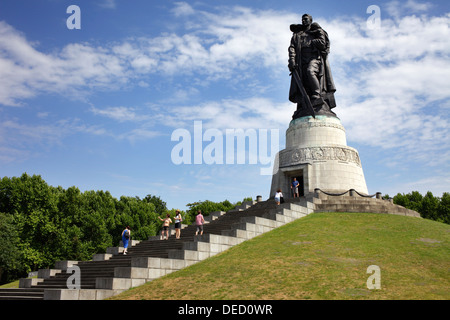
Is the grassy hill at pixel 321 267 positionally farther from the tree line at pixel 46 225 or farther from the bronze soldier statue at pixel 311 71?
the tree line at pixel 46 225

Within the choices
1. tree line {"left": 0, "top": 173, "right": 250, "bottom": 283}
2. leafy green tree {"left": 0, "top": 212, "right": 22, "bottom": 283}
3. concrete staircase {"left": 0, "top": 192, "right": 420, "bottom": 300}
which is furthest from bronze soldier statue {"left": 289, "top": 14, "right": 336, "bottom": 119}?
leafy green tree {"left": 0, "top": 212, "right": 22, "bottom": 283}

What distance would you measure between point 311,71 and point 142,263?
23.7 m

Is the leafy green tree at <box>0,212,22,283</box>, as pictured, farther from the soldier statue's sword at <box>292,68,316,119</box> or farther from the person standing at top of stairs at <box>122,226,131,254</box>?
the soldier statue's sword at <box>292,68,316,119</box>

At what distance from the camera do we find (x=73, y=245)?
145ft

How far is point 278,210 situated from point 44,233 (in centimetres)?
2863

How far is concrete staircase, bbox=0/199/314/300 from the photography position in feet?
50.4

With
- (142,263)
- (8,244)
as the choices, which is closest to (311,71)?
(142,263)

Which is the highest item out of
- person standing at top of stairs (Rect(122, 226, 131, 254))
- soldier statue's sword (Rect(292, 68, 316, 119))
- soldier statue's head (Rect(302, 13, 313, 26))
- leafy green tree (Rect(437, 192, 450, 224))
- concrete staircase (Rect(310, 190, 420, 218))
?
soldier statue's head (Rect(302, 13, 313, 26))

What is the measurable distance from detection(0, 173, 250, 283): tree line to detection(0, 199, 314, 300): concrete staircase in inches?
697

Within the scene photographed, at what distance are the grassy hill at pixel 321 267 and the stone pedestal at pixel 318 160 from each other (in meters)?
8.49

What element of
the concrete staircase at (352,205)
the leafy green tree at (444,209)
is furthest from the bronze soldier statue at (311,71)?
the leafy green tree at (444,209)

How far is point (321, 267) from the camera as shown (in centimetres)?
1557
